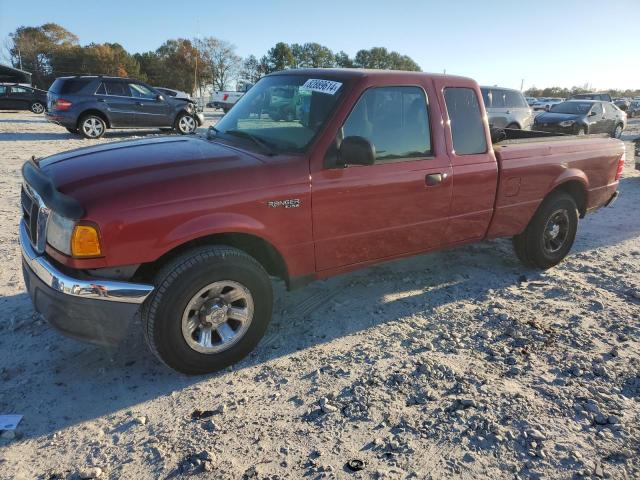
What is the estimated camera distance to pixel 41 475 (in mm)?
2295

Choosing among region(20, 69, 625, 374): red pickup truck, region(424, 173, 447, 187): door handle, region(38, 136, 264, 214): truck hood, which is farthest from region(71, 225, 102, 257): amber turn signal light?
region(424, 173, 447, 187): door handle

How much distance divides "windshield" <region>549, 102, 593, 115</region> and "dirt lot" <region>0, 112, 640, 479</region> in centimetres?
1451

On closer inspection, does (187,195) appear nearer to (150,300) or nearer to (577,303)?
(150,300)

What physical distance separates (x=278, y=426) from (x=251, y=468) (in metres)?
0.34

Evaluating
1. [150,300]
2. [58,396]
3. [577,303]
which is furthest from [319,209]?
[577,303]

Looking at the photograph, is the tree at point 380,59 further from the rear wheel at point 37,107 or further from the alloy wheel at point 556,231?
the alloy wheel at point 556,231

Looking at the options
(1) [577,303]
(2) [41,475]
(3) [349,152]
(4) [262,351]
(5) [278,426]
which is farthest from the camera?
(1) [577,303]

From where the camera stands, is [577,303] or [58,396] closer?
[58,396]

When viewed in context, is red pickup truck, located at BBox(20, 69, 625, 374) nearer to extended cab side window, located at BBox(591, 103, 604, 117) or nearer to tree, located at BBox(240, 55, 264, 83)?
extended cab side window, located at BBox(591, 103, 604, 117)

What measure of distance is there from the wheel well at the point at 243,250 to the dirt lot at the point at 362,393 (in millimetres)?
599

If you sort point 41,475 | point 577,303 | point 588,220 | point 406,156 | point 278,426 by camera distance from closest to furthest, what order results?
point 41,475 < point 278,426 < point 406,156 < point 577,303 < point 588,220

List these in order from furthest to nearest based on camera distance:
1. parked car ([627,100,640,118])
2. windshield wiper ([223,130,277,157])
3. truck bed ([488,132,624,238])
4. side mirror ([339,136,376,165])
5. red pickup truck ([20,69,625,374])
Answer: parked car ([627,100,640,118]), truck bed ([488,132,624,238]), windshield wiper ([223,130,277,157]), side mirror ([339,136,376,165]), red pickup truck ([20,69,625,374])

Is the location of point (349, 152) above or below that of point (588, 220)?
→ above

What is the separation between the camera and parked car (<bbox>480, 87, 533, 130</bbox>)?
15148 millimetres
